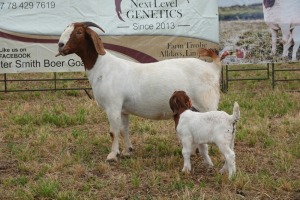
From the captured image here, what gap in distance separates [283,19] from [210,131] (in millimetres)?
6955

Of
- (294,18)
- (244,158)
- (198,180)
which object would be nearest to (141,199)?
(198,180)

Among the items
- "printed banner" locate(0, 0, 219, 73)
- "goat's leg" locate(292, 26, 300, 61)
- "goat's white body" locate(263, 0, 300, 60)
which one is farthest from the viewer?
"goat's leg" locate(292, 26, 300, 61)

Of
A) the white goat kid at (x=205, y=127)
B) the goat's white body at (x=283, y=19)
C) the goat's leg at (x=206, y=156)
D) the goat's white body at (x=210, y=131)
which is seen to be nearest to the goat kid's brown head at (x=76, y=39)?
the white goat kid at (x=205, y=127)

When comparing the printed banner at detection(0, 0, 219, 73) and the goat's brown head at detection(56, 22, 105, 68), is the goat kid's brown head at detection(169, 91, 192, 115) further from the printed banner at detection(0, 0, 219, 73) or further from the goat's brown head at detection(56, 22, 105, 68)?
the printed banner at detection(0, 0, 219, 73)

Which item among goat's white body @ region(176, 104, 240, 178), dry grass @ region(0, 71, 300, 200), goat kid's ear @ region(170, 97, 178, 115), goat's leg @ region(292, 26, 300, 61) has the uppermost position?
goat's leg @ region(292, 26, 300, 61)

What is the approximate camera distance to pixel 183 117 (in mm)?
5977

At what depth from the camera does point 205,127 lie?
226 inches

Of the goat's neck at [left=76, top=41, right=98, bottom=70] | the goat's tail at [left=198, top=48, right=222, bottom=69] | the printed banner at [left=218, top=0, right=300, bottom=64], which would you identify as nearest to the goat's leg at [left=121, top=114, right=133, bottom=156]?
the goat's neck at [left=76, top=41, right=98, bottom=70]

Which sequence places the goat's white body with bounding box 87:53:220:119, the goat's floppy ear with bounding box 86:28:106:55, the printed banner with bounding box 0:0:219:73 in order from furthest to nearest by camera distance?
the printed banner with bounding box 0:0:219:73 → the goat's floppy ear with bounding box 86:28:106:55 → the goat's white body with bounding box 87:53:220:119

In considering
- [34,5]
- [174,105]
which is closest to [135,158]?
[174,105]

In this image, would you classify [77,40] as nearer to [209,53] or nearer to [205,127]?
[209,53]

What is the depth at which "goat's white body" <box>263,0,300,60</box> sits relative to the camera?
1190cm

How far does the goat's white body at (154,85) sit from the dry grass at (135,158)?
2.19 ft

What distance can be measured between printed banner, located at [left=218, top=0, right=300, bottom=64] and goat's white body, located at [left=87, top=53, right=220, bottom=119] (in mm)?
5334
